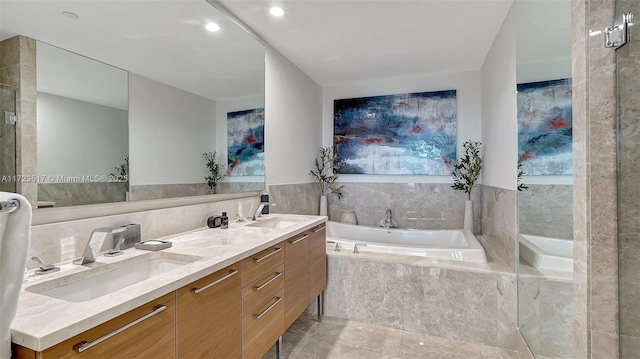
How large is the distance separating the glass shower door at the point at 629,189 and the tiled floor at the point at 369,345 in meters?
1.06

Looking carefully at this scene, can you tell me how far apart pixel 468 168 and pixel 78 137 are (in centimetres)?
353

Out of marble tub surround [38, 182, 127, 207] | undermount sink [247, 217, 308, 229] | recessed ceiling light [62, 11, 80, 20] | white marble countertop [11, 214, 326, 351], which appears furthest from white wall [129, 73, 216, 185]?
undermount sink [247, 217, 308, 229]

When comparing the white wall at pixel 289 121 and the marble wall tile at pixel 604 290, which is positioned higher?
the white wall at pixel 289 121

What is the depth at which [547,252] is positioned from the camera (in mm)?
1602

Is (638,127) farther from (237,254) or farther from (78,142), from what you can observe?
(78,142)

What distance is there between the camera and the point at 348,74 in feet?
11.8

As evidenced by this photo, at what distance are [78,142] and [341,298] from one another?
2.14m

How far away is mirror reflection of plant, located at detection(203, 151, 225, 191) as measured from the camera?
2.13 meters

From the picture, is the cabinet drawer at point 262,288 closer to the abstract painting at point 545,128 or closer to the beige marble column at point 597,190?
the beige marble column at point 597,190

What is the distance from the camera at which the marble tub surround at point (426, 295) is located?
80.6 inches

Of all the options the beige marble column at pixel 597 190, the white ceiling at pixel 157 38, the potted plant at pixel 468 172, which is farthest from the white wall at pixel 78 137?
the potted plant at pixel 468 172

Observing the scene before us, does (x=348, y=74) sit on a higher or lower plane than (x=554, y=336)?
higher

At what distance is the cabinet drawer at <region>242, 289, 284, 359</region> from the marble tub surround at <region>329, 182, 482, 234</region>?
2.34 m

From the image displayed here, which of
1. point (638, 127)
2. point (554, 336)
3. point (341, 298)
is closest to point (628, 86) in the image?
point (638, 127)
